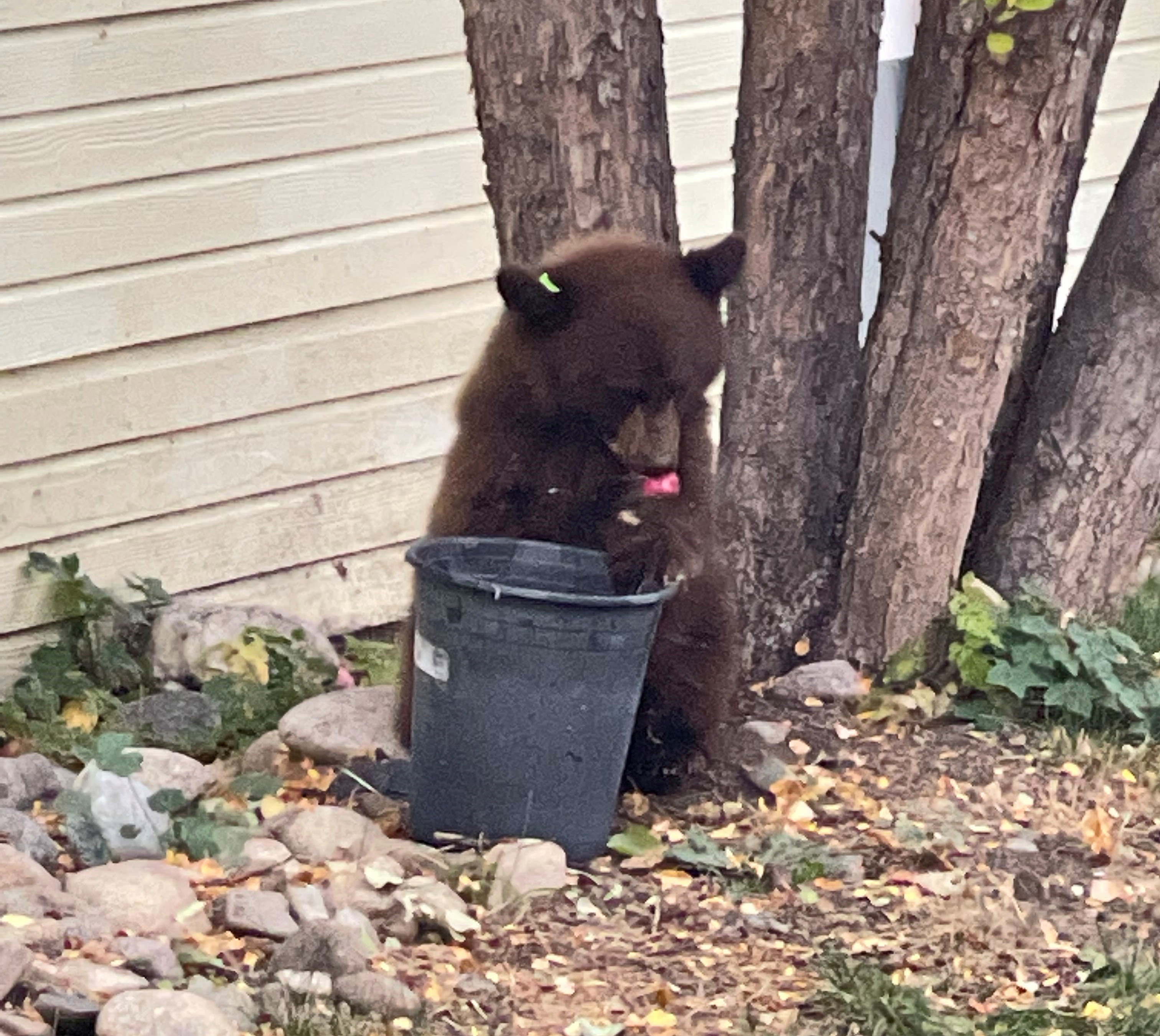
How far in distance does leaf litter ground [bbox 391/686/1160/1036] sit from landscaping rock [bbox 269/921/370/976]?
170 millimetres

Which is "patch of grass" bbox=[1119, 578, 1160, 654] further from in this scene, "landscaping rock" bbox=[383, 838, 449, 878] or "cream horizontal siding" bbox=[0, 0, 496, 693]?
"landscaping rock" bbox=[383, 838, 449, 878]

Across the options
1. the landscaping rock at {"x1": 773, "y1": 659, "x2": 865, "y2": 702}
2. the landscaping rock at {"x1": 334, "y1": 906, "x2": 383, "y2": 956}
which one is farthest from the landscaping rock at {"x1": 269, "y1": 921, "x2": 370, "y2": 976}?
the landscaping rock at {"x1": 773, "y1": 659, "x2": 865, "y2": 702}

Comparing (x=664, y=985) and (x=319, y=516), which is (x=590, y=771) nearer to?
(x=664, y=985)

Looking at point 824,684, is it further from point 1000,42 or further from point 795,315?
point 1000,42

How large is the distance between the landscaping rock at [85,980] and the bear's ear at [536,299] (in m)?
1.66

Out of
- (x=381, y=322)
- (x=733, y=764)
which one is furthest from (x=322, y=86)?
(x=733, y=764)

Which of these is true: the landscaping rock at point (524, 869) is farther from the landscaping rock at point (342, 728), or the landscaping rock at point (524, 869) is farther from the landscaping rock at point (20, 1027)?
the landscaping rock at point (20, 1027)

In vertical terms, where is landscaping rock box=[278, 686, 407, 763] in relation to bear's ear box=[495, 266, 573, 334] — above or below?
below

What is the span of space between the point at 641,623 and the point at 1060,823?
1308mm

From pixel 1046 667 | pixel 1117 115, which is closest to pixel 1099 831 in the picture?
pixel 1046 667

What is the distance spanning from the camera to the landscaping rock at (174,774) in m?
4.65

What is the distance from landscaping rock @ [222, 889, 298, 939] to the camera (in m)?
3.69

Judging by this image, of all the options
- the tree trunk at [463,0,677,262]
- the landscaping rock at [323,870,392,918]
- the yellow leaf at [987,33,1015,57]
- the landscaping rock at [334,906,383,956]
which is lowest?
the landscaping rock at [323,870,392,918]

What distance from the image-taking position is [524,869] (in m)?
4.10
